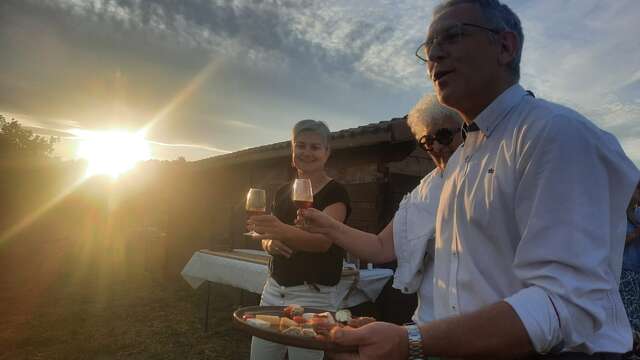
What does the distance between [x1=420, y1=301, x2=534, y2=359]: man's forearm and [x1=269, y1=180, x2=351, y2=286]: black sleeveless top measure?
6.15 feet

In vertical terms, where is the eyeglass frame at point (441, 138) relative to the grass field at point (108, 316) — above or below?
above

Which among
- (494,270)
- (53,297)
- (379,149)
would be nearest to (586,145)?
(494,270)

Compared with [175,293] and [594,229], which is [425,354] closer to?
[594,229]

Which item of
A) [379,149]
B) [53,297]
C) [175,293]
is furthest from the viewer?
[175,293]

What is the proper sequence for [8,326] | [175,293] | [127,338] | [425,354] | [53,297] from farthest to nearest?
[175,293], [53,297], [8,326], [127,338], [425,354]

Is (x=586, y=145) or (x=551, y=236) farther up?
(x=586, y=145)

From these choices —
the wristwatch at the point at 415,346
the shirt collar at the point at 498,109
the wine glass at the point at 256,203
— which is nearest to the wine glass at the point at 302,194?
the wine glass at the point at 256,203

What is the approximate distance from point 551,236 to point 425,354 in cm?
46

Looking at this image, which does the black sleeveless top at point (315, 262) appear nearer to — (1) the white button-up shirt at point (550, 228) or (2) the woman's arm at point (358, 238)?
(2) the woman's arm at point (358, 238)

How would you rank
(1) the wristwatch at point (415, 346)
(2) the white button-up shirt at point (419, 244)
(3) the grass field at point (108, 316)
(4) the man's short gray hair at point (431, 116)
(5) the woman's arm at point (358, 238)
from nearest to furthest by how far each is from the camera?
1. (1) the wristwatch at point (415, 346)
2. (2) the white button-up shirt at point (419, 244)
3. (4) the man's short gray hair at point (431, 116)
4. (5) the woman's arm at point (358, 238)
5. (3) the grass field at point (108, 316)

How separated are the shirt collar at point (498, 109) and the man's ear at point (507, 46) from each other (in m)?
0.11

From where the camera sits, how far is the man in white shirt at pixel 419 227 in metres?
1.91

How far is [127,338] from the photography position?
7.13 m

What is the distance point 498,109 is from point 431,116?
0.84 m
